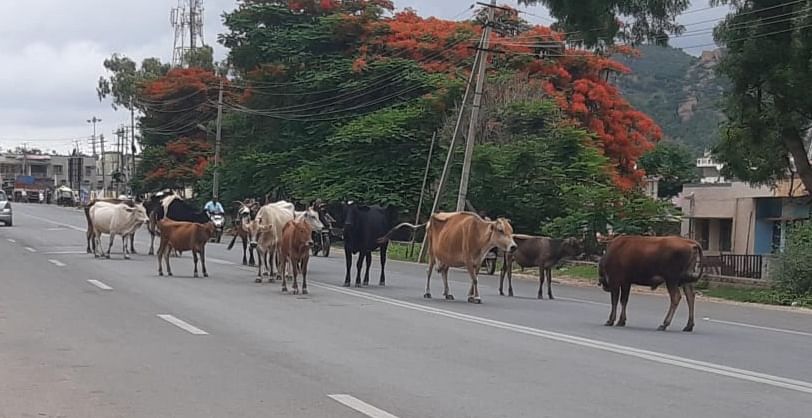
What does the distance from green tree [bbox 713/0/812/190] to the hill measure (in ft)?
197

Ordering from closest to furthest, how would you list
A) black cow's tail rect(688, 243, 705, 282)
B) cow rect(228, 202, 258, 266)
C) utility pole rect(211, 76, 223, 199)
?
black cow's tail rect(688, 243, 705, 282)
cow rect(228, 202, 258, 266)
utility pole rect(211, 76, 223, 199)

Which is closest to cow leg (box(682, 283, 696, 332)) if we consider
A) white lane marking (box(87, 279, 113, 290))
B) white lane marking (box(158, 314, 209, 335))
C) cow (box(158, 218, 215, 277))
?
white lane marking (box(158, 314, 209, 335))

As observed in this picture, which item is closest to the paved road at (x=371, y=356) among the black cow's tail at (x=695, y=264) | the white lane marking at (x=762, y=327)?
the white lane marking at (x=762, y=327)

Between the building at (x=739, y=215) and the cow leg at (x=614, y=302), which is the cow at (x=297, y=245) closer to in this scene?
the cow leg at (x=614, y=302)

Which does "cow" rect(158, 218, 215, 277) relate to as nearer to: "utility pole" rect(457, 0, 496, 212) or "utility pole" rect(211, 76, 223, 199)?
"utility pole" rect(457, 0, 496, 212)

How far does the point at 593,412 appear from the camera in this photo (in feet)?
28.9

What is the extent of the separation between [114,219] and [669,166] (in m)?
43.0

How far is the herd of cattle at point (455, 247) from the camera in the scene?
15094 millimetres

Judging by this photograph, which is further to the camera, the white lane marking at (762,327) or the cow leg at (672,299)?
the white lane marking at (762,327)

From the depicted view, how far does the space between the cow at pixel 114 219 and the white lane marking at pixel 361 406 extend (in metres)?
21.1

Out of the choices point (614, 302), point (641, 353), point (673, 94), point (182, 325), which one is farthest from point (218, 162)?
point (673, 94)

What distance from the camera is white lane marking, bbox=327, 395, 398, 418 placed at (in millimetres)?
8648

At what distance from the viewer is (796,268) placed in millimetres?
22859

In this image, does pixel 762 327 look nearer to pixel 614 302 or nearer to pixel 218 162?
pixel 614 302
